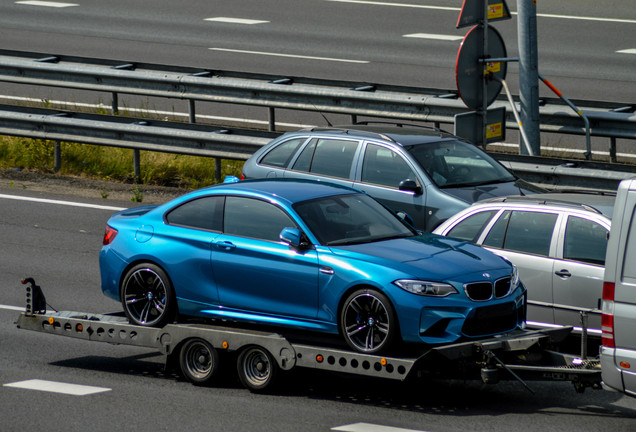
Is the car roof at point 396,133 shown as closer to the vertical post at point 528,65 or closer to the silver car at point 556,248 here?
the vertical post at point 528,65

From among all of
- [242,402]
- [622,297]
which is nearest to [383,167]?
[242,402]

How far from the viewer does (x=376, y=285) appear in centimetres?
920

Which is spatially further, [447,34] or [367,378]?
[447,34]

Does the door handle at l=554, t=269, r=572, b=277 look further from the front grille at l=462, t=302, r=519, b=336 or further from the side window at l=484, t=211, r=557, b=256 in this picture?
the front grille at l=462, t=302, r=519, b=336

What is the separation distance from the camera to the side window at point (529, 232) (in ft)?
34.5

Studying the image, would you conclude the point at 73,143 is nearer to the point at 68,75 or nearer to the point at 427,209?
the point at 68,75

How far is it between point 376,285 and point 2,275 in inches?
241

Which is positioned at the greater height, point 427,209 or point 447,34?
point 447,34

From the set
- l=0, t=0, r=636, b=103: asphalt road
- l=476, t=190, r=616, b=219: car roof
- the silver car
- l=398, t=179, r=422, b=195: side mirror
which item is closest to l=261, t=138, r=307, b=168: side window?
l=398, t=179, r=422, b=195: side mirror

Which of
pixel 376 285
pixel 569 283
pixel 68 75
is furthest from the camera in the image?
pixel 68 75

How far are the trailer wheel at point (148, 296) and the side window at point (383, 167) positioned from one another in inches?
161

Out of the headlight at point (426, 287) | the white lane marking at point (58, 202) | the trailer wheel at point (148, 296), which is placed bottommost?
the white lane marking at point (58, 202)

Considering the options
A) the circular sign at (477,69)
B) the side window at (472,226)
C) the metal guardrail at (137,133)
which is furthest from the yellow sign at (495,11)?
the side window at (472,226)

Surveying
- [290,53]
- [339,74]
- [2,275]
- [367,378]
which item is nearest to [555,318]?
[367,378]
